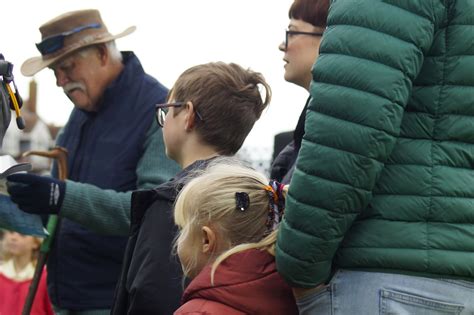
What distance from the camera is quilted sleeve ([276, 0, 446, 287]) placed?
278cm

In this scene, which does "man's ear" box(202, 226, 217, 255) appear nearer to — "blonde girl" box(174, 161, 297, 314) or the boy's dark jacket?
"blonde girl" box(174, 161, 297, 314)

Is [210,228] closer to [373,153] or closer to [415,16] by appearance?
[373,153]

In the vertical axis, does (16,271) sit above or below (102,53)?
below

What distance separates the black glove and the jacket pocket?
2476 mm

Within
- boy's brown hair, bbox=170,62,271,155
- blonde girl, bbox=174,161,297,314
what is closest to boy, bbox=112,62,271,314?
boy's brown hair, bbox=170,62,271,155

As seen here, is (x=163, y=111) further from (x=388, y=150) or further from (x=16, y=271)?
(x=16, y=271)

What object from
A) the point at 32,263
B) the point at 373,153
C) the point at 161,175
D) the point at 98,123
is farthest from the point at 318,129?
the point at 32,263

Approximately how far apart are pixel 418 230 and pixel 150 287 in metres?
1.13

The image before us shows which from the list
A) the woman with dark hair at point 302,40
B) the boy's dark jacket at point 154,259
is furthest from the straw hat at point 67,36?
the boy's dark jacket at point 154,259

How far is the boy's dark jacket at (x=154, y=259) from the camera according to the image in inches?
145

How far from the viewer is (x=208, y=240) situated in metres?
3.31

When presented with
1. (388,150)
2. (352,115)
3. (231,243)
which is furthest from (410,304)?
(231,243)

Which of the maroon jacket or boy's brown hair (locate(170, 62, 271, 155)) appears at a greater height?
boy's brown hair (locate(170, 62, 271, 155))

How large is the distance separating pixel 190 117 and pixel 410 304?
1.40 meters
